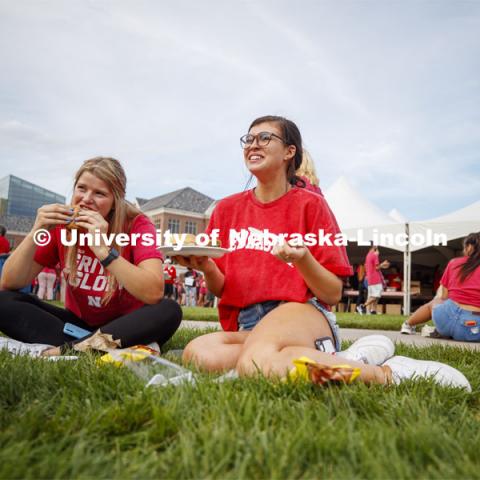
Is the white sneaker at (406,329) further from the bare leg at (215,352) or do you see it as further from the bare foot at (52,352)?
the bare foot at (52,352)

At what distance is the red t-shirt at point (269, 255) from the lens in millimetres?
2328

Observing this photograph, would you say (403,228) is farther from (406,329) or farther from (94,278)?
(94,278)

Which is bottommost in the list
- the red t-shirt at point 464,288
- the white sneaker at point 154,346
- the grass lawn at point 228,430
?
the white sneaker at point 154,346

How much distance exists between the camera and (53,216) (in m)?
2.57

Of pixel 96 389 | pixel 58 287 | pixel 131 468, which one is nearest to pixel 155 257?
pixel 96 389

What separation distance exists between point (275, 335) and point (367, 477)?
104 centimetres

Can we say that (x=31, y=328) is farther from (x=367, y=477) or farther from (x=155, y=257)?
(x=367, y=477)

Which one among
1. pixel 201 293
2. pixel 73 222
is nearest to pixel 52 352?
pixel 73 222

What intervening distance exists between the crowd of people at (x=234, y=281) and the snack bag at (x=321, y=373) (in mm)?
136

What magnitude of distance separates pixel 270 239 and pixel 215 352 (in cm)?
67

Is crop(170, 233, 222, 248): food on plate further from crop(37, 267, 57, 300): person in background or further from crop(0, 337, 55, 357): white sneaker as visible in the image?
crop(37, 267, 57, 300): person in background

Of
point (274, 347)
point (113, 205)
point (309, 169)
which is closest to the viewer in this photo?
point (274, 347)

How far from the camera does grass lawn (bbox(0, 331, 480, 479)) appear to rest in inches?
39.5

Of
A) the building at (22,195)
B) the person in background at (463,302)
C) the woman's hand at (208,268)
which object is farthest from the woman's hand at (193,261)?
the building at (22,195)
